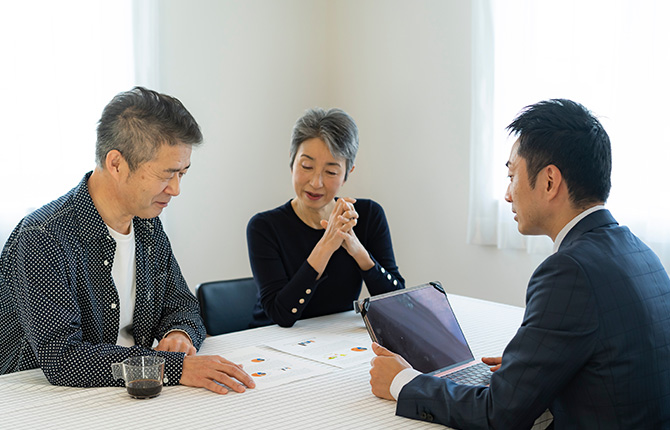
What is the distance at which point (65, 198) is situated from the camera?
169 centimetres

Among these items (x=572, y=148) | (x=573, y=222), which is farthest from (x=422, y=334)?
(x=572, y=148)

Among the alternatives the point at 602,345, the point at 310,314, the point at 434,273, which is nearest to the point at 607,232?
the point at 602,345

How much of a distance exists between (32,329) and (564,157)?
1276 millimetres

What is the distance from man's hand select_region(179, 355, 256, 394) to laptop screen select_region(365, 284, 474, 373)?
34 centimetres

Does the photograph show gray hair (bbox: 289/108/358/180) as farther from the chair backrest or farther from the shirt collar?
the shirt collar

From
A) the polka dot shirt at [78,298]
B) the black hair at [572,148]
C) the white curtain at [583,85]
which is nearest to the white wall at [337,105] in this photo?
the white curtain at [583,85]

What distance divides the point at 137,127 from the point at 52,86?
186cm

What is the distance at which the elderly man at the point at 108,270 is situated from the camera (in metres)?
1.47

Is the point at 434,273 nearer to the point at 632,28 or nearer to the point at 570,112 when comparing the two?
the point at 632,28

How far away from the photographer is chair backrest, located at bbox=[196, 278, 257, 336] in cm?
238

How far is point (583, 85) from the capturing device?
291 cm

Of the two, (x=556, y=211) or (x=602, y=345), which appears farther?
(x=556, y=211)

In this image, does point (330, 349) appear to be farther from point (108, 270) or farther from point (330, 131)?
point (330, 131)

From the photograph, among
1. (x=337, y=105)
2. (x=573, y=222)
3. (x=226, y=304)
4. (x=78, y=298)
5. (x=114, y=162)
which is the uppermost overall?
(x=337, y=105)
